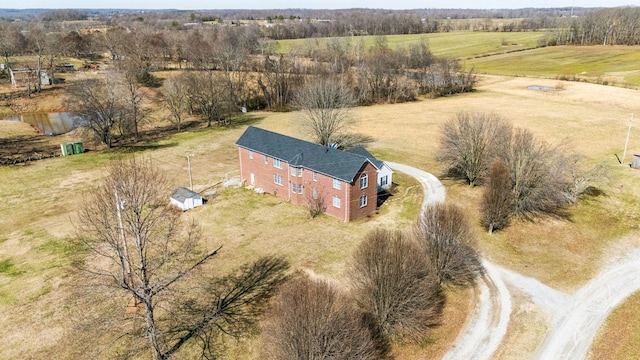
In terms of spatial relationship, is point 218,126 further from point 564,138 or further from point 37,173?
point 564,138

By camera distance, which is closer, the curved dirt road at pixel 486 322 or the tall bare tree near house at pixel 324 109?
the curved dirt road at pixel 486 322

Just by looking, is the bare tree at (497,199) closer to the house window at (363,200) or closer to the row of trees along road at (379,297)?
the row of trees along road at (379,297)

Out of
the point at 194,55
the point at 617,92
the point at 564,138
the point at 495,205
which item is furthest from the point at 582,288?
the point at 194,55

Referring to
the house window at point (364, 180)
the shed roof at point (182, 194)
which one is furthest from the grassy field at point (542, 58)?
the house window at point (364, 180)

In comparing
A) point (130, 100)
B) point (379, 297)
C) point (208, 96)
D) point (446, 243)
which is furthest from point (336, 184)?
point (208, 96)

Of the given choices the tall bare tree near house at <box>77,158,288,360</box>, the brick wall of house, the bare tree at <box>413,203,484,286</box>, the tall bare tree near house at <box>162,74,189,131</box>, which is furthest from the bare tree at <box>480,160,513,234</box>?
the tall bare tree near house at <box>162,74,189,131</box>

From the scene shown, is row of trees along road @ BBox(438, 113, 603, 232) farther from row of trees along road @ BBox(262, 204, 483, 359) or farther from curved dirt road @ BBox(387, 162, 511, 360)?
row of trees along road @ BBox(262, 204, 483, 359)
